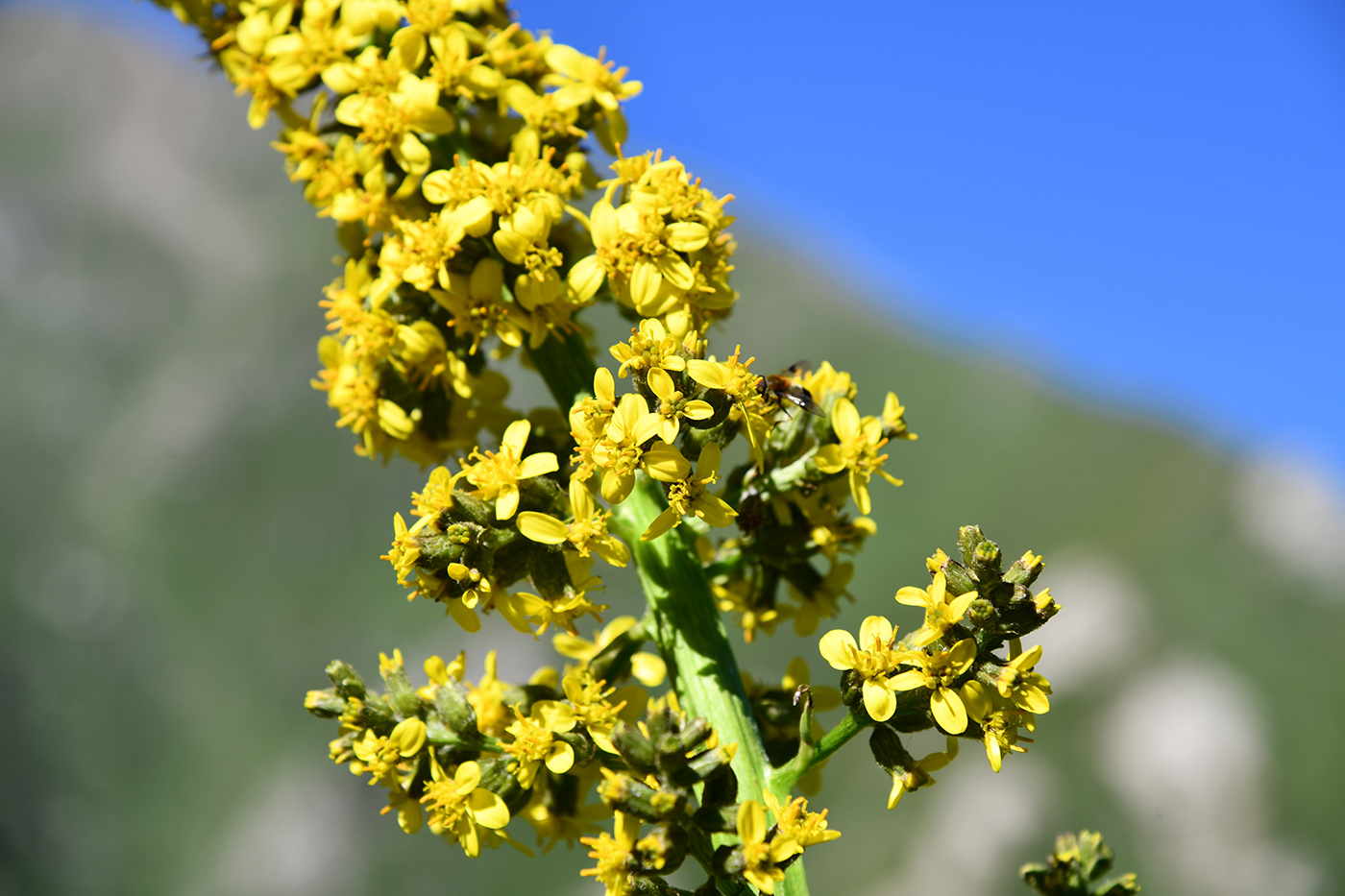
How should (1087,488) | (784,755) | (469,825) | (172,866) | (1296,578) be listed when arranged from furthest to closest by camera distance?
(1087,488) < (1296,578) < (172,866) < (784,755) < (469,825)

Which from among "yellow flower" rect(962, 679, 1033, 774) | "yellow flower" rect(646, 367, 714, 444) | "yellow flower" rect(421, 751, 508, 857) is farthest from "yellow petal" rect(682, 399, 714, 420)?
"yellow flower" rect(421, 751, 508, 857)

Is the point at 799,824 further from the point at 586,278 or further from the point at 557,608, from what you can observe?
the point at 586,278

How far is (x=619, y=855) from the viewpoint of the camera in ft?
12.3

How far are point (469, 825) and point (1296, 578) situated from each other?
316 ft

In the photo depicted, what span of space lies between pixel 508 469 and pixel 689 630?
1021 millimetres

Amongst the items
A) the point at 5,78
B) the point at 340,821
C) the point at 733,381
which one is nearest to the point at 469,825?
the point at 733,381

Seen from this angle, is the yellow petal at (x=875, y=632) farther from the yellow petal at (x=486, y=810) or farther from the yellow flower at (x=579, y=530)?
the yellow petal at (x=486, y=810)

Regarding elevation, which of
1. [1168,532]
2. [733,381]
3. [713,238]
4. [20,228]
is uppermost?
[1168,532]

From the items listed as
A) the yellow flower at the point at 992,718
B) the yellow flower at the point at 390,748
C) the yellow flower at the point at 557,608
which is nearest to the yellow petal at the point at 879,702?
the yellow flower at the point at 992,718

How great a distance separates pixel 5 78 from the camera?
144 metres

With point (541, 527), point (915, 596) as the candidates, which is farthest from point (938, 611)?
point (541, 527)

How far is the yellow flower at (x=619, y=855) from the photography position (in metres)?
3.75

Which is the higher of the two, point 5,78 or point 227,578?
point 5,78

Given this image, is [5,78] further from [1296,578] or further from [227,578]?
[1296,578]
